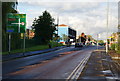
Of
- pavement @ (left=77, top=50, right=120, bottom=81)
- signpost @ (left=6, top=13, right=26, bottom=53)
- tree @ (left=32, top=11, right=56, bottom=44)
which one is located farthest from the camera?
tree @ (left=32, top=11, right=56, bottom=44)

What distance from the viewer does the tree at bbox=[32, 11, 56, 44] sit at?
66.7 m

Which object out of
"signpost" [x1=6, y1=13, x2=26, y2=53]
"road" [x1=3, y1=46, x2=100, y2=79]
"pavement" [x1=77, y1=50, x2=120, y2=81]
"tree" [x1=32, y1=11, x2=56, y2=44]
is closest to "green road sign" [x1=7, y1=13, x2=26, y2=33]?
"signpost" [x1=6, y1=13, x2=26, y2=53]

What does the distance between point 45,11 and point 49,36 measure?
8596 mm

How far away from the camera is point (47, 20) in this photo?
67.8 m

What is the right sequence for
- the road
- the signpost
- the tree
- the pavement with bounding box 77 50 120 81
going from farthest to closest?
the tree → the signpost → the road → the pavement with bounding box 77 50 120 81

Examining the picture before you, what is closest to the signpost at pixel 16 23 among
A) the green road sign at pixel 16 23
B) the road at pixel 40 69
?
the green road sign at pixel 16 23

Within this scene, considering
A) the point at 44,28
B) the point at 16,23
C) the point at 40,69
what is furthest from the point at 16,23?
the point at 44,28

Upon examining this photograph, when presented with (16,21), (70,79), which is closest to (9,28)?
(16,21)

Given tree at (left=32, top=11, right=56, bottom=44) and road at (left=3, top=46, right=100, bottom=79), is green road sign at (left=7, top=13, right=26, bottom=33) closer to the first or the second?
road at (left=3, top=46, right=100, bottom=79)

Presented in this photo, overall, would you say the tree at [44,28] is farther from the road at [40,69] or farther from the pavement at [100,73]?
the pavement at [100,73]

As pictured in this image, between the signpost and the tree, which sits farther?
the tree

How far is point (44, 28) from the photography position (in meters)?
66.9

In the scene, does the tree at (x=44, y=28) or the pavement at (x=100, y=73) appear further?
the tree at (x=44, y=28)

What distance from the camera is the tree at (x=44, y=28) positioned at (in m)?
66.7
